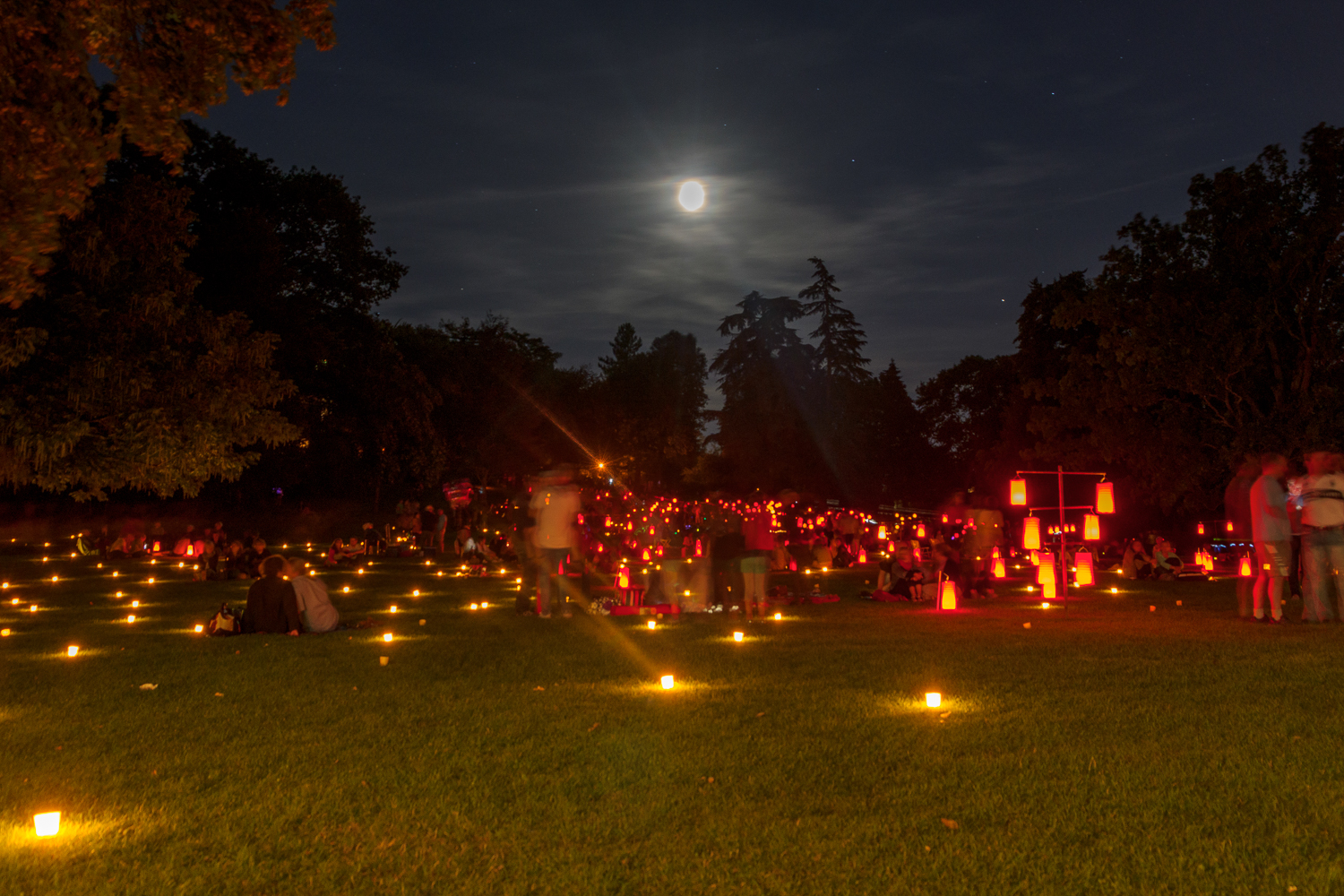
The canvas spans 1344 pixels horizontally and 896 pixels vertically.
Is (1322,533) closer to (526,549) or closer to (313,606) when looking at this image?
(526,549)

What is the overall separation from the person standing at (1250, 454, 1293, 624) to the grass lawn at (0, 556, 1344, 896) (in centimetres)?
216

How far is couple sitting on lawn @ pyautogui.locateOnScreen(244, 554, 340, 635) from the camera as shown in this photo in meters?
13.3

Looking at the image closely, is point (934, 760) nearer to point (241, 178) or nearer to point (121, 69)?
point (121, 69)

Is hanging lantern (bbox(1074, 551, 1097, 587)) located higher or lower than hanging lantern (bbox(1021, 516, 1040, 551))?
lower

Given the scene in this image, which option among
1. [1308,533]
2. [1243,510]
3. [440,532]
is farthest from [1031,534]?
[440,532]

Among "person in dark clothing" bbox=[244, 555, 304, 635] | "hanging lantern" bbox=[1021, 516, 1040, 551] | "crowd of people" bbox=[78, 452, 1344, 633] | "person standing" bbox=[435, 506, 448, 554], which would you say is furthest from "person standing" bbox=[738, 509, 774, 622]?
"person standing" bbox=[435, 506, 448, 554]

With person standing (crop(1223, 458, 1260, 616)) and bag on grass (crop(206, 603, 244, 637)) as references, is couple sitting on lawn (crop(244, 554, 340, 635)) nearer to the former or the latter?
bag on grass (crop(206, 603, 244, 637))

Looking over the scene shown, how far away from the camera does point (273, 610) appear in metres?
13.3

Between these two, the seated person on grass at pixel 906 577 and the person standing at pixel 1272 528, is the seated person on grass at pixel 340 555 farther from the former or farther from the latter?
the person standing at pixel 1272 528

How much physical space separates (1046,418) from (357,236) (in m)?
25.8

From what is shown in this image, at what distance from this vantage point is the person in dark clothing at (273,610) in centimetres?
1324

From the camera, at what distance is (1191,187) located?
2902cm

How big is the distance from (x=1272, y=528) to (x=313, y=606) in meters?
12.0

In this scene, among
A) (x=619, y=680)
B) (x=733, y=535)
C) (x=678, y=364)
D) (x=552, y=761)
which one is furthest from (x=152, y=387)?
(x=678, y=364)
